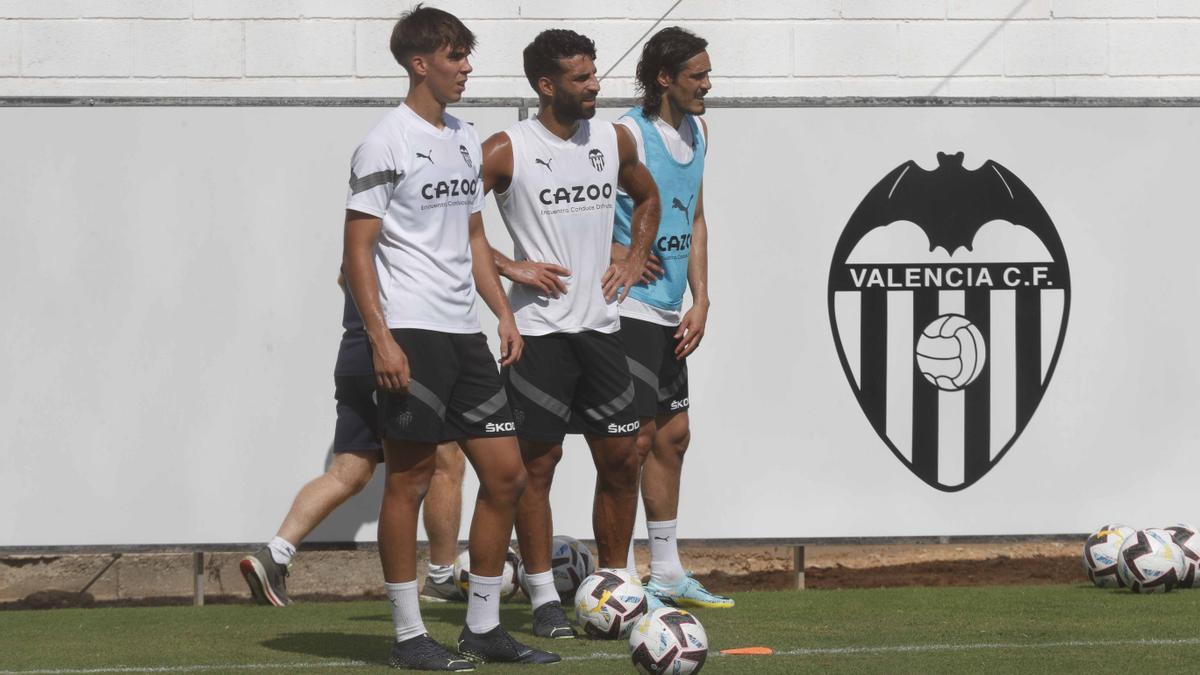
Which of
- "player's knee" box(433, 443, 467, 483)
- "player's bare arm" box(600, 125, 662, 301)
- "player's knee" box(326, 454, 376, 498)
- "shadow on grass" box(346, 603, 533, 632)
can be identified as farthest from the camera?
"player's knee" box(433, 443, 467, 483)

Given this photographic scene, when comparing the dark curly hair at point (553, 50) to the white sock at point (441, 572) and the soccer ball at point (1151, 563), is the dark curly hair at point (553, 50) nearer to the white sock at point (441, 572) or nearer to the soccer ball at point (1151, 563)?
the white sock at point (441, 572)

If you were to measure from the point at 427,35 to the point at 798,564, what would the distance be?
373cm

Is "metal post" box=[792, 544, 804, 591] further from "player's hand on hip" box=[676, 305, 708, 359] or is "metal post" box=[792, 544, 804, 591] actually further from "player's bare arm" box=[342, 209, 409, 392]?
"player's bare arm" box=[342, 209, 409, 392]

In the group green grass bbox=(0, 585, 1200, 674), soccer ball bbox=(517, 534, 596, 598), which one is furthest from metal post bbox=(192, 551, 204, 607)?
soccer ball bbox=(517, 534, 596, 598)

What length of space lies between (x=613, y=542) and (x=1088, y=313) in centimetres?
283

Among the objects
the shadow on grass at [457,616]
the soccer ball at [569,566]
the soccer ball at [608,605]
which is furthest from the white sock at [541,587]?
the soccer ball at [569,566]

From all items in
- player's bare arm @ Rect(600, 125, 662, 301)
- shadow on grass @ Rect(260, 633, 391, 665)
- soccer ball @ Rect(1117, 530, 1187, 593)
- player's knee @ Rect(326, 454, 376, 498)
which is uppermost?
player's bare arm @ Rect(600, 125, 662, 301)

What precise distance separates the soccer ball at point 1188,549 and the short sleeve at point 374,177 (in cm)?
357

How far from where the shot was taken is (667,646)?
4828mm

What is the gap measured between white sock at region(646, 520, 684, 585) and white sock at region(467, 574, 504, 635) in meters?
1.55

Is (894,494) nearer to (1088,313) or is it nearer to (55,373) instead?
(1088,313)

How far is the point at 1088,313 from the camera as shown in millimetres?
7938

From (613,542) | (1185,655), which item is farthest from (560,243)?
(1185,655)

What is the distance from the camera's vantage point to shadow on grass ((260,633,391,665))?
5.47m
